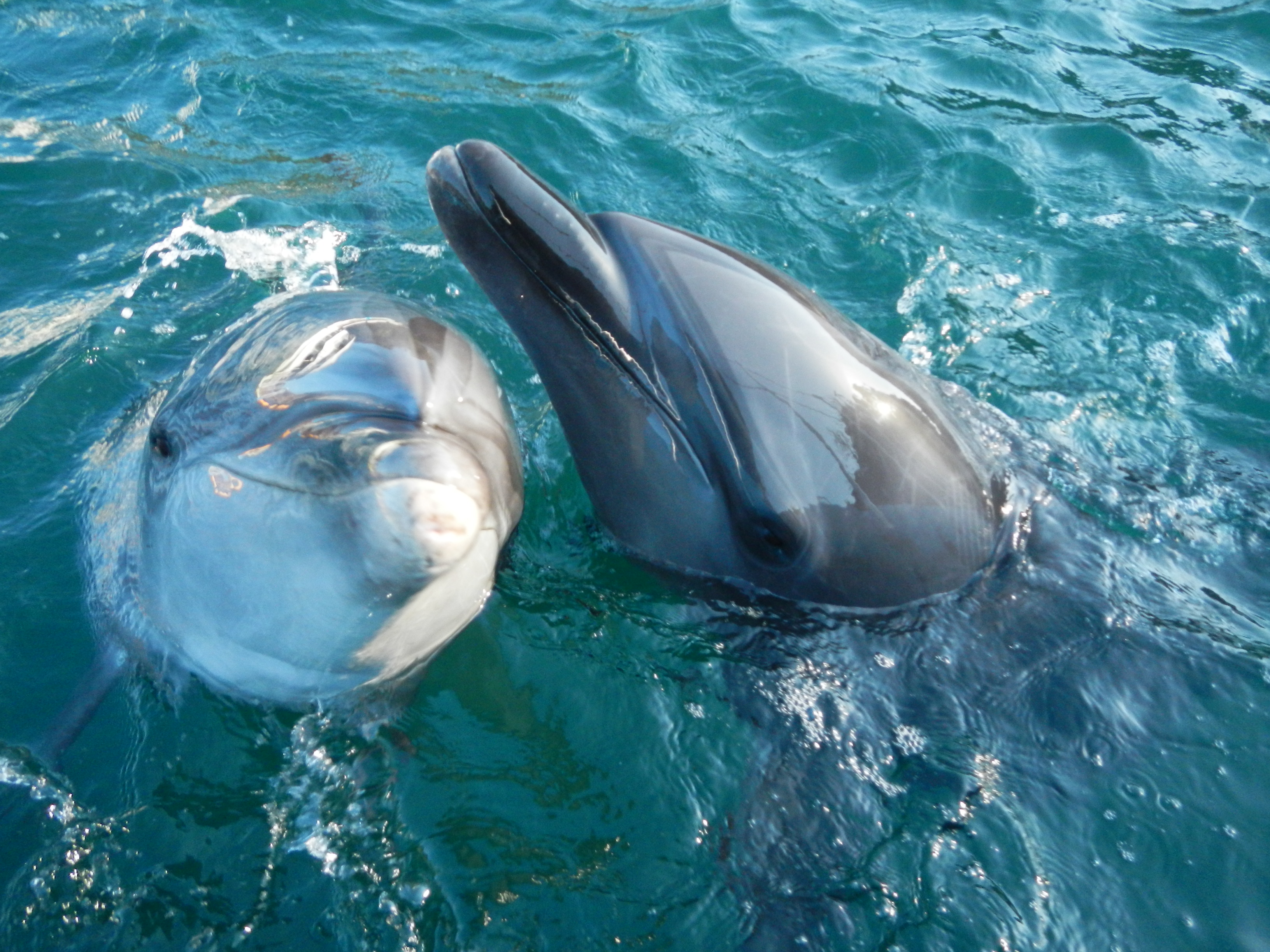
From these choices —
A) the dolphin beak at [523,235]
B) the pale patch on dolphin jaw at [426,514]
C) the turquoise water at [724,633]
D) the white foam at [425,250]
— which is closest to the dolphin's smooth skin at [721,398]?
the dolphin beak at [523,235]

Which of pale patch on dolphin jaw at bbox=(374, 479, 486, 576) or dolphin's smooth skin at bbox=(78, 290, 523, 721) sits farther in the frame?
dolphin's smooth skin at bbox=(78, 290, 523, 721)

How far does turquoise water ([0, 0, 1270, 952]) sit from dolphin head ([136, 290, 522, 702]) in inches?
16.7

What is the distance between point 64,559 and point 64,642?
532 mm

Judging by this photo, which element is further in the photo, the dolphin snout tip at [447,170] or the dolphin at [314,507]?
the dolphin snout tip at [447,170]

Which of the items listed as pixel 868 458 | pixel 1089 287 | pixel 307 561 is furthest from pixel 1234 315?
pixel 307 561

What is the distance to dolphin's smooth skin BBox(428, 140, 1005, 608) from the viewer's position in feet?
13.8

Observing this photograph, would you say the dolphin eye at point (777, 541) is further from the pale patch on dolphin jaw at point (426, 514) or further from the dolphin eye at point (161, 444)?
the dolphin eye at point (161, 444)

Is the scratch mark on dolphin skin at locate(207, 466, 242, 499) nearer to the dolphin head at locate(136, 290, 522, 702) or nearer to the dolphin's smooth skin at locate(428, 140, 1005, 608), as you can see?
the dolphin head at locate(136, 290, 522, 702)

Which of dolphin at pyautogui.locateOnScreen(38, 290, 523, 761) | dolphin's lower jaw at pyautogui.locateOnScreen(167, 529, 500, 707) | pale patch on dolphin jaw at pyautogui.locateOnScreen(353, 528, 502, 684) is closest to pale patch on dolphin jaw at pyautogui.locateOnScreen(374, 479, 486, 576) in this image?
dolphin at pyautogui.locateOnScreen(38, 290, 523, 761)

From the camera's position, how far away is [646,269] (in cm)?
432

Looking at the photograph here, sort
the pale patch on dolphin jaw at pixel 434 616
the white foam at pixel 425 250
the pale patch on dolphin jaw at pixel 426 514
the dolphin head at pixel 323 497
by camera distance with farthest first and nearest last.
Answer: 1. the white foam at pixel 425 250
2. the pale patch on dolphin jaw at pixel 434 616
3. the dolphin head at pixel 323 497
4. the pale patch on dolphin jaw at pixel 426 514

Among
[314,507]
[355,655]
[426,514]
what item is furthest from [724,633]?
[314,507]

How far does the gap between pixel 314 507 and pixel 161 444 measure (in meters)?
1.14

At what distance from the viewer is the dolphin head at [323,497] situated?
3242 mm
